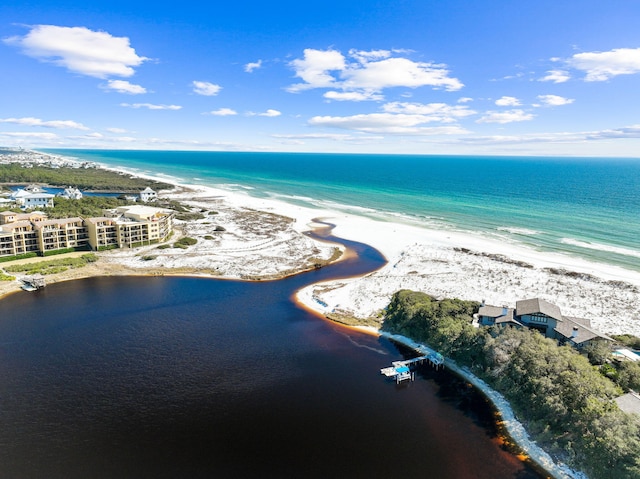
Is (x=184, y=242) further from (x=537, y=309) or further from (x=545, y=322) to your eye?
(x=545, y=322)

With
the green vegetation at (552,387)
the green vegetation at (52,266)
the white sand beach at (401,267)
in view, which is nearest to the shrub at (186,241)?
the white sand beach at (401,267)

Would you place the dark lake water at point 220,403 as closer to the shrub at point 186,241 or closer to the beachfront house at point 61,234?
the beachfront house at point 61,234

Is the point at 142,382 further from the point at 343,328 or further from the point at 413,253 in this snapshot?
the point at 413,253

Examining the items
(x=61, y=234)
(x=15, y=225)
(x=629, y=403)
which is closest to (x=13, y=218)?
(x=15, y=225)

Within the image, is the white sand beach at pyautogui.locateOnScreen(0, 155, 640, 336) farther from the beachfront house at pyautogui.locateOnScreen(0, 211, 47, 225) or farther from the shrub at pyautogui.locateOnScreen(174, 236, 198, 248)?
the beachfront house at pyautogui.locateOnScreen(0, 211, 47, 225)

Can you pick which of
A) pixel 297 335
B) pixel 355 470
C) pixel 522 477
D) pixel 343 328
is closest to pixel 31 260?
pixel 297 335

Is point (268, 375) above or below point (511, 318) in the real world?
below
